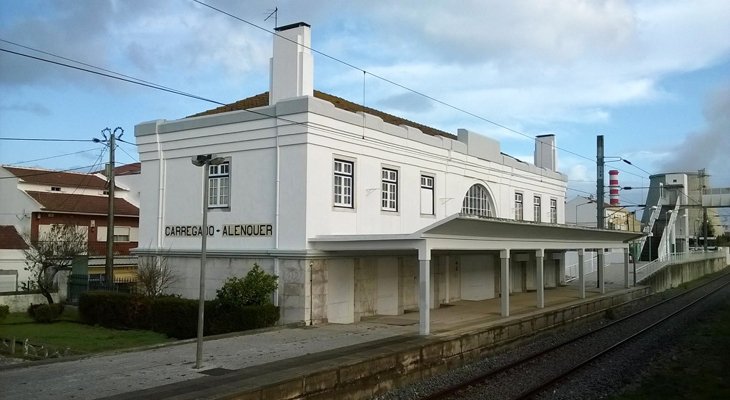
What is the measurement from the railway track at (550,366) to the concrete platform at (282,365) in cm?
123

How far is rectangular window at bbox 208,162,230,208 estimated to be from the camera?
19.8m

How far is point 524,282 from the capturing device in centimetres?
3244

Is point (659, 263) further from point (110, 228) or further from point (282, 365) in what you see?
point (282, 365)

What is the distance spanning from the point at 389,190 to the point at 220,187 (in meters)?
5.62

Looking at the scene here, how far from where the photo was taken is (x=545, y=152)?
37000 millimetres

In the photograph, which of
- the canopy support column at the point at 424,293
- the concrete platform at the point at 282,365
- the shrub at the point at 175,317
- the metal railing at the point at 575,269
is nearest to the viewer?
the concrete platform at the point at 282,365

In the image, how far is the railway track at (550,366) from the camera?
11602 millimetres

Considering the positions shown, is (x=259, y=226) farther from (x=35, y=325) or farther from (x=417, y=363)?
(x=35, y=325)

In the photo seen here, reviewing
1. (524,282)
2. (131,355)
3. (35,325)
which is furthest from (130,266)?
(131,355)

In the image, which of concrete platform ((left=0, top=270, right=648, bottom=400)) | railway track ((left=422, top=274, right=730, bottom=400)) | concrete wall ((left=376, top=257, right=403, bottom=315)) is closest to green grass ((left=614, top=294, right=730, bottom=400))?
railway track ((left=422, top=274, right=730, bottom=400))

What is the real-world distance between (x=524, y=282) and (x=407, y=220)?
13237 millimetres

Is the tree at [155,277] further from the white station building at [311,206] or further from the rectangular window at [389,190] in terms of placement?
the rectangular window at [389,190]

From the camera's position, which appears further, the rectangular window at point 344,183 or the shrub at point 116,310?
the shrub at point 116,310

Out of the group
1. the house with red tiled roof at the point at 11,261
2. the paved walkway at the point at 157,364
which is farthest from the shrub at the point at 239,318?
the house with red tiled roof at the point at 11,261
